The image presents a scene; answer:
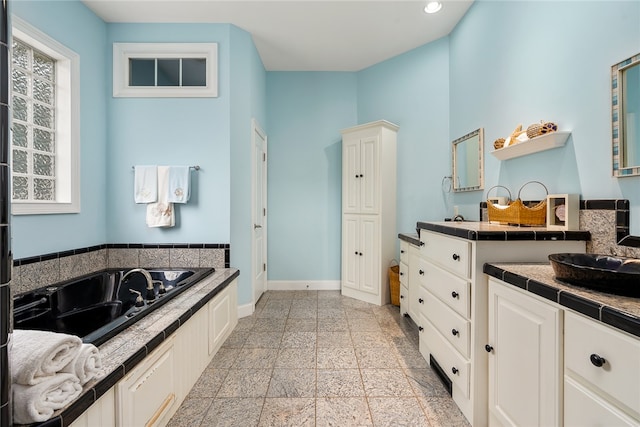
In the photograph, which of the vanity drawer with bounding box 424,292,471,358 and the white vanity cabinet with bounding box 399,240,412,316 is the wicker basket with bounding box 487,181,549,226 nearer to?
the vanity drawer with bounding box 424,292,471,358

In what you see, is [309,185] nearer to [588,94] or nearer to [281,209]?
[281,209]

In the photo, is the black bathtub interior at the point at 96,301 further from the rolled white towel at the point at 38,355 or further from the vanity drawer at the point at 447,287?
the vanity drawer at the point at 447,287

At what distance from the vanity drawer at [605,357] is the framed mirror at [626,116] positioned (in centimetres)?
82

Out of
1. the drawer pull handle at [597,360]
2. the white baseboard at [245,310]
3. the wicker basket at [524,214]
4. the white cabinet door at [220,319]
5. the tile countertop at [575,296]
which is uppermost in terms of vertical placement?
the wicker basket at [524,214]

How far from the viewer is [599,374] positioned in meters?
0.79

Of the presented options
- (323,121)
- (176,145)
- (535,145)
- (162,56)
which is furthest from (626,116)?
(162,56)

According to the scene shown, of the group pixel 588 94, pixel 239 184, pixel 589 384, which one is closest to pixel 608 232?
pixel 588 94

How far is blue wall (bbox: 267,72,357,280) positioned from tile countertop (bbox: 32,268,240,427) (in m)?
1.71

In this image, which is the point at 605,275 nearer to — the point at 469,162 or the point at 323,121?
the point at 469,162

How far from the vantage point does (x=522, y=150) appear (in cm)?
184

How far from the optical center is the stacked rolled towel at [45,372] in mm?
841

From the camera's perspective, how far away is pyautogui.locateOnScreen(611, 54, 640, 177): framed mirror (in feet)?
3.92

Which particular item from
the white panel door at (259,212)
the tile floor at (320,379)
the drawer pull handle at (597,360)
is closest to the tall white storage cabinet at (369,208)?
the tile floor at (320,379)

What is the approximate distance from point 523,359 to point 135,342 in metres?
1.66
